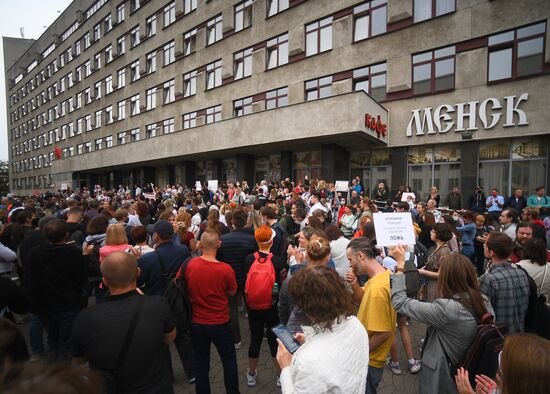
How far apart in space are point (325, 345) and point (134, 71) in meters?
35.0

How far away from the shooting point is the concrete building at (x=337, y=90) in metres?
12.9

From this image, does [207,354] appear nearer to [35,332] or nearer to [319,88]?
[35,332]

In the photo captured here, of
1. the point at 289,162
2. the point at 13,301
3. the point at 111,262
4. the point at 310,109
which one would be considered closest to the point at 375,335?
the point at 111,262

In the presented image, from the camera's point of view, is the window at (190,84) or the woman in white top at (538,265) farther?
the window at (190,84)

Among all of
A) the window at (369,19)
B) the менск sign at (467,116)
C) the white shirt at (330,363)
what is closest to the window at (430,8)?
the window at (369,19)

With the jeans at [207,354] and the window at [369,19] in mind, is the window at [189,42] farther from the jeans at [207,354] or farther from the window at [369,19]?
the jeans at [207,354]

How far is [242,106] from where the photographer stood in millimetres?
21359

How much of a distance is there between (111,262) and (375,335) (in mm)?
2182

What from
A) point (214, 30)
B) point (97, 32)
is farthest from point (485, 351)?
point (97, 32)

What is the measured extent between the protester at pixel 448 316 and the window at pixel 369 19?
16.6 metres

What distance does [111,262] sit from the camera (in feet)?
7.21

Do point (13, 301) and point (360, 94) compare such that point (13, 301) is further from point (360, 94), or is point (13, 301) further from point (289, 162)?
point (289, 162)

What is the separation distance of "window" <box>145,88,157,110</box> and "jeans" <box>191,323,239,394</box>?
28.5 metres

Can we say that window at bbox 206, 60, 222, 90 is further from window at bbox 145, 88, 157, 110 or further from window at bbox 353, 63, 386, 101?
window at bbox 353, 63, 386, 101
